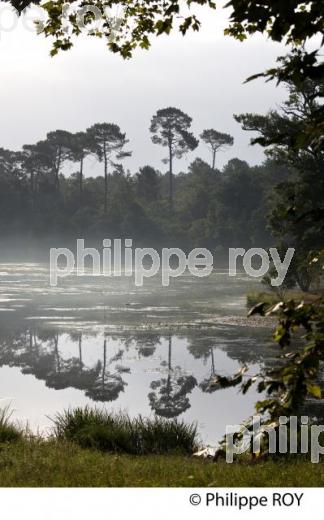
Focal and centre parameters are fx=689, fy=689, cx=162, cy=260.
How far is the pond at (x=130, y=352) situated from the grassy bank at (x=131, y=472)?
11.7ft

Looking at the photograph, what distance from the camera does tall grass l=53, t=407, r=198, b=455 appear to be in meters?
10.2

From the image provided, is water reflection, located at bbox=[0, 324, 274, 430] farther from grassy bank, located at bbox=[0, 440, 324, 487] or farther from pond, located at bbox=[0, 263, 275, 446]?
grassy bank, located at bbox=[0, 440, 324, 487]

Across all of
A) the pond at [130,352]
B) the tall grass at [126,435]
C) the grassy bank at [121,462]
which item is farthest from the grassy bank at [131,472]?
the pond at [130,352]

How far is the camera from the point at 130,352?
22.4 m

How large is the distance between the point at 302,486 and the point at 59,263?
232ft

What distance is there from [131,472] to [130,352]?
598 inches

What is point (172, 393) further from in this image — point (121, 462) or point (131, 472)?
point (131, 472)

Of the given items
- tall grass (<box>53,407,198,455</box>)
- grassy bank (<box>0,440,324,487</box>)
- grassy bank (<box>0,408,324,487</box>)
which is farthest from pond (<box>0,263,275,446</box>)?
grassy bank (<box>0,440,324,487</box>)

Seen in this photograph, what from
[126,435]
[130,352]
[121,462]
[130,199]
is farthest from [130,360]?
[130,199]

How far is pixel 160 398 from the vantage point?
53.3 ft

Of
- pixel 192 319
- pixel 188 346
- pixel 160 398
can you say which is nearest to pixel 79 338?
pixel 188 346

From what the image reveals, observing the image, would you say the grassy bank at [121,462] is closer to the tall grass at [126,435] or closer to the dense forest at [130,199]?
the tall grass at [126,435]

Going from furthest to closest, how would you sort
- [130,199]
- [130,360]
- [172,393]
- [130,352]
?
[130,199]
[130,352]
[130,360]
[172,393]

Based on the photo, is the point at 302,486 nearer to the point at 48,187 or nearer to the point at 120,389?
the point at 120,389
